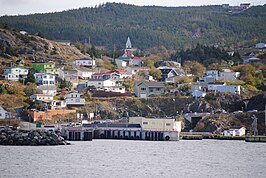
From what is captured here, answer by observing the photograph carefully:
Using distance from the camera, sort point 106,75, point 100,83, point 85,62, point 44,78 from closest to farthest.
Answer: point 44,78 → point 100,83 → point 106,75 → point 85,62

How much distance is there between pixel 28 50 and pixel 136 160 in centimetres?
6057

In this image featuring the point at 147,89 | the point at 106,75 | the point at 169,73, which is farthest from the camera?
the point at 169,73

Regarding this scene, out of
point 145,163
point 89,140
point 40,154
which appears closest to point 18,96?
point 89,140

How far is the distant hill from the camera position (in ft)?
526

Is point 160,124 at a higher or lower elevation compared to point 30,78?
lower

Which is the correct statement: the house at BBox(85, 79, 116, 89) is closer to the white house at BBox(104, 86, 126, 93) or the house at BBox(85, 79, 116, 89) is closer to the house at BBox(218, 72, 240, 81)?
the white house at BBox(104, 86, 126, 93)

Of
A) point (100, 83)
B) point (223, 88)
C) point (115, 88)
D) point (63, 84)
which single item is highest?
point (100, 83)

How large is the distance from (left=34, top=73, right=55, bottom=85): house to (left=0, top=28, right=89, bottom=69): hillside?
697 cm

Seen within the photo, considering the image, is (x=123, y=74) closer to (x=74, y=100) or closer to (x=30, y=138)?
(x=74, y=100)

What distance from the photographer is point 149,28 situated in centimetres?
18400

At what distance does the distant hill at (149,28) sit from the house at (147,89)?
52.3m

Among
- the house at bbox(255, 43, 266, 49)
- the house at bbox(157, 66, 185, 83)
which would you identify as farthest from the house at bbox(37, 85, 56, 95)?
the house at bbox(255, 43, 266, 49)

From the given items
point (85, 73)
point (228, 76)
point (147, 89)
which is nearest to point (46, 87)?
point (147, 89)

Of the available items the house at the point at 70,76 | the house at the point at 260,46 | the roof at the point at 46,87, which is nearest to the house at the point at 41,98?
the roof at the point at 46,87
